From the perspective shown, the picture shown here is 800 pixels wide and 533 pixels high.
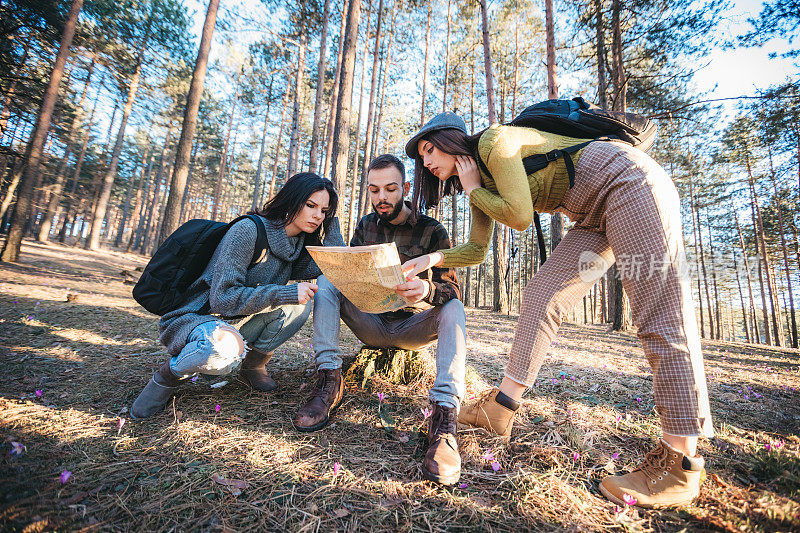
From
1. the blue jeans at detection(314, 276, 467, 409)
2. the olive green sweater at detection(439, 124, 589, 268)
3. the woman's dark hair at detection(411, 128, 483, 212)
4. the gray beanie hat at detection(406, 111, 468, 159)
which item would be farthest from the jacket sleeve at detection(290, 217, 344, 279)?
the olive green sweater at detection(439, 124, 589, 268)

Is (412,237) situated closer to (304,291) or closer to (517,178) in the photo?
(304,291)

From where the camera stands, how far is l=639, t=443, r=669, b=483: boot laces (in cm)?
133

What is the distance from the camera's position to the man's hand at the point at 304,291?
Answer: 188cm

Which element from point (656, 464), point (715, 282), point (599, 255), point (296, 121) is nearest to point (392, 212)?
point (599, 255)

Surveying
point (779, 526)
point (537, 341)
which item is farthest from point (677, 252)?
point (779, 526)

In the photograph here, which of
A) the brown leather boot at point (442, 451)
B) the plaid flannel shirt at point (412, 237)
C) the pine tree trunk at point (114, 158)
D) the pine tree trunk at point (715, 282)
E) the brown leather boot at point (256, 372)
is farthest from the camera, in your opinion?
the pine tree trunk at point (715, 282)

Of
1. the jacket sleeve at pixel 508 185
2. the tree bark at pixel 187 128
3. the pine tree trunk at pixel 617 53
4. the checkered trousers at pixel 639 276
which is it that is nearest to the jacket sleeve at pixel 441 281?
the checkered trousers at pixel 639 276

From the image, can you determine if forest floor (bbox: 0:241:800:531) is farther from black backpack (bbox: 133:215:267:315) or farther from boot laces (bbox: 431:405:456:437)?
black backpack (bbox: 133:215:267:315)

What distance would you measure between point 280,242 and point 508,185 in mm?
1555

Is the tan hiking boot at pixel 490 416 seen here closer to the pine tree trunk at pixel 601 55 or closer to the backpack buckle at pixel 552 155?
the backpack buckle at pixel 552 155

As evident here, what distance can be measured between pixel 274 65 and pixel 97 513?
17084mm

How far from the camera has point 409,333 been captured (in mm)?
2121

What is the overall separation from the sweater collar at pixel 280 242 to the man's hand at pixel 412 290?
3.25 ft

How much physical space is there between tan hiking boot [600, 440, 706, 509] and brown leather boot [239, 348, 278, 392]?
2.11 m
